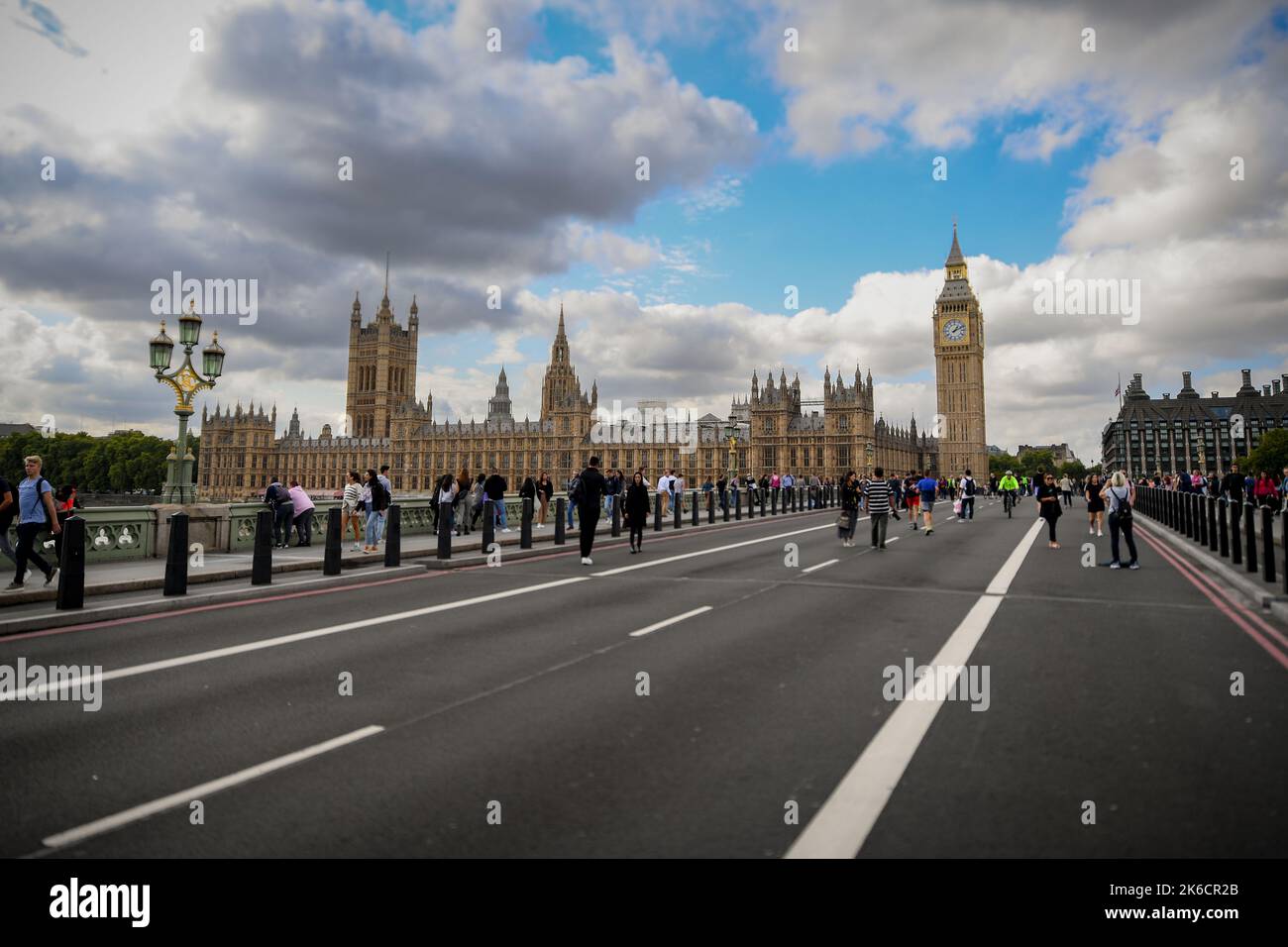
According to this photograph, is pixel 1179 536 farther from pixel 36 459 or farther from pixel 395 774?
pixel 36 459

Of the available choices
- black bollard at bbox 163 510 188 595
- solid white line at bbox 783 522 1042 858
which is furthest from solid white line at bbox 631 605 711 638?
black bollard at bbox 163 510 188 595

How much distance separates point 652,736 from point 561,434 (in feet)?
431

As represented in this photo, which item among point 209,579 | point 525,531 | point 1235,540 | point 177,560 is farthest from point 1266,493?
point 177,560

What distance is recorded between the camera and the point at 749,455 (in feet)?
378

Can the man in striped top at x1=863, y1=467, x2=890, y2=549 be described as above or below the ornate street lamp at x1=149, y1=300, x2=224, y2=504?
below

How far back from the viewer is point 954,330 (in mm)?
136500

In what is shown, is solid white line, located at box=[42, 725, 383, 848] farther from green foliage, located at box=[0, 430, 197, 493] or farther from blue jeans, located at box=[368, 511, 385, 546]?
green foliage, located at box=[0, 430, 197, 493]

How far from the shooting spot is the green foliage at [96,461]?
123812mm

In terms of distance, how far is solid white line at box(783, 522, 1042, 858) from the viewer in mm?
3523

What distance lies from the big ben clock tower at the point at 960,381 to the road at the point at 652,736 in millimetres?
132987

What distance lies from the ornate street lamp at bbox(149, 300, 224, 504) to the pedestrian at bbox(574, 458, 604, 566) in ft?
31.9

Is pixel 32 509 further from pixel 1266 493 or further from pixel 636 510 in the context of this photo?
pixel 1266 493

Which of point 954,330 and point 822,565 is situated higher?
point 954,330
